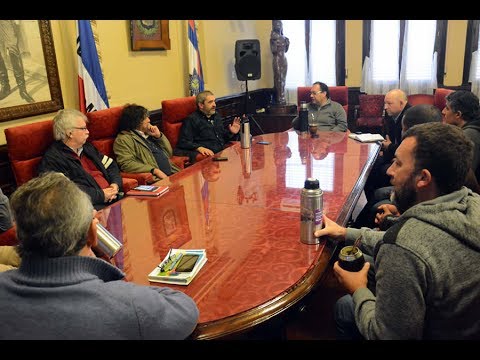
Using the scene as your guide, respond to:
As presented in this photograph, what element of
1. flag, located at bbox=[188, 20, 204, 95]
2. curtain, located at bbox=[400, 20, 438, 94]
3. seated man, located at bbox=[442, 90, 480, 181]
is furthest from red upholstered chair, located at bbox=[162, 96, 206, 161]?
curtain, located at bbox=[400, 20, 438, 94]

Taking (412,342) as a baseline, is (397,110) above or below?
above

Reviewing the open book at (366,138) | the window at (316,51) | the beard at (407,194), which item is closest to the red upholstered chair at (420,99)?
the window at (316,51)

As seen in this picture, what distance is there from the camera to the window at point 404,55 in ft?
19.2

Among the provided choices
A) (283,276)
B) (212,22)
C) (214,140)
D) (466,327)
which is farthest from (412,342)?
(212,22)

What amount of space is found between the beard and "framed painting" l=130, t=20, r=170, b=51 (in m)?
3.41

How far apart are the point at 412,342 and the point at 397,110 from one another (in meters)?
3.02

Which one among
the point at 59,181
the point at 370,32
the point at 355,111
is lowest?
the point at 355,111

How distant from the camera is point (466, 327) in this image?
1068mm

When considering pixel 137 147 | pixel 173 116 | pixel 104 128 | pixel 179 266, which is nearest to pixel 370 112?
pixel 173 116

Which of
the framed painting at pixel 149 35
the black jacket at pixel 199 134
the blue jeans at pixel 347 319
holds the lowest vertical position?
the blue jeans at pixel 347 319

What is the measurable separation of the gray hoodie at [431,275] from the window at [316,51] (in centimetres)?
566

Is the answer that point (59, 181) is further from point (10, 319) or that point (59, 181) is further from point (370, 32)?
point (370, 32)

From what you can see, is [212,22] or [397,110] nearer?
[397,110]

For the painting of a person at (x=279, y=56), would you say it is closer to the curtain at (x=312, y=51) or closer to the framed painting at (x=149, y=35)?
the curtain at (x=312, y=51)
